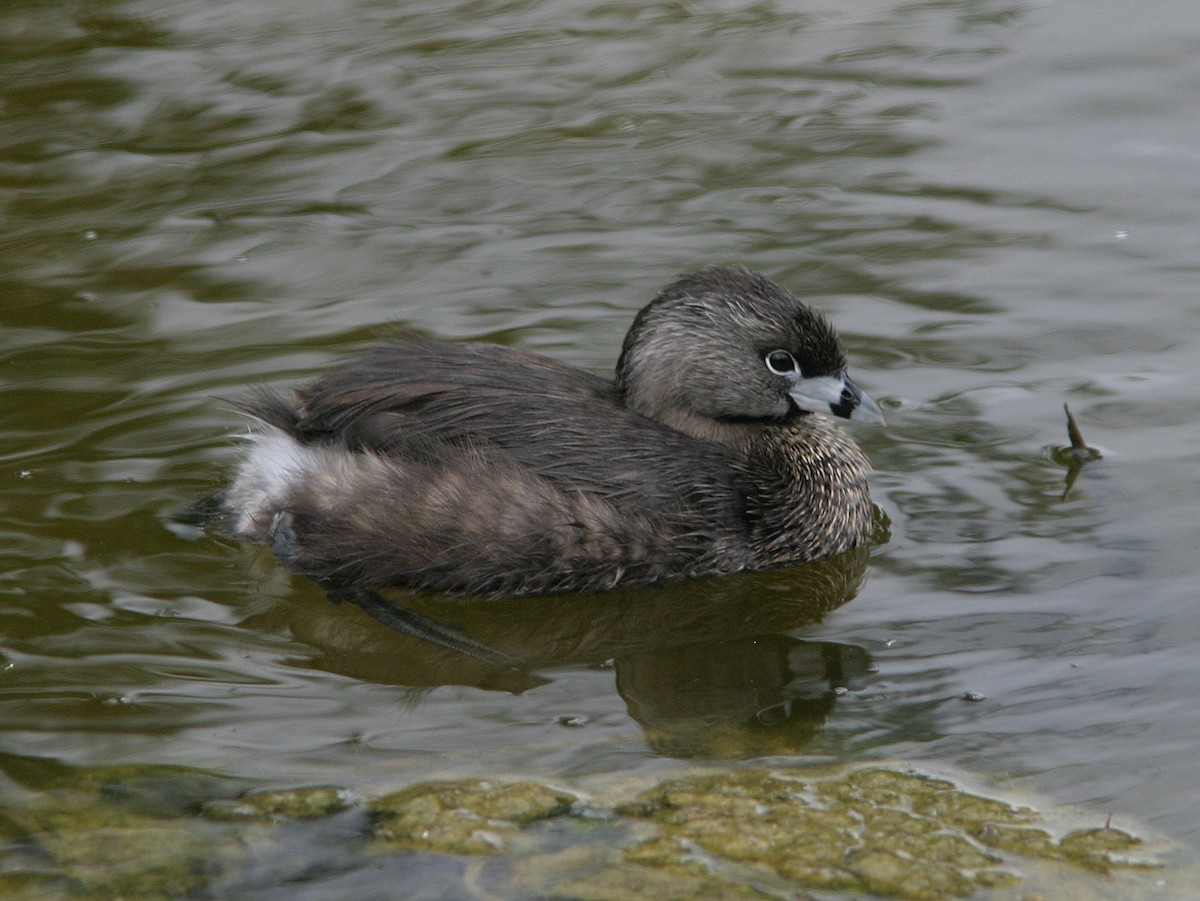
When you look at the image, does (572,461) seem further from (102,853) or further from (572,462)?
(102,853)

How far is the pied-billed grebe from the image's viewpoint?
554 cm

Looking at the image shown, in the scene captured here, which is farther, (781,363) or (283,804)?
(781,363)

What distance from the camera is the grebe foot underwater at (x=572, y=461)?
18.2 feet

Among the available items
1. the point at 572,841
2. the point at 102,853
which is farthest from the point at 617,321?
the point at 102,853

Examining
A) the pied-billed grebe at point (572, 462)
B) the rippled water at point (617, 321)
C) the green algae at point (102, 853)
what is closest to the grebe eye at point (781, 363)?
the pied-billed grebe at point (572, 462)

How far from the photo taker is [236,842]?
4234mm

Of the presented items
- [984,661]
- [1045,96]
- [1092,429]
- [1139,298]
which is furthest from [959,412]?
[1045,96]

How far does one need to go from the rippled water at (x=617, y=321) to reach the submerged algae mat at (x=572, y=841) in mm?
176

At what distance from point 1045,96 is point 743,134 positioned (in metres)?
1.62

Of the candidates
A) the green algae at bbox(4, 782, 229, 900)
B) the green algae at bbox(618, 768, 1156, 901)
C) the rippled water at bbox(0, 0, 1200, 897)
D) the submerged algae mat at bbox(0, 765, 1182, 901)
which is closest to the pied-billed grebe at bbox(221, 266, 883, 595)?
the rippled water at bbox(0, 0, 1200, 897)

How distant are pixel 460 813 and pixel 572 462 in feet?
5.03

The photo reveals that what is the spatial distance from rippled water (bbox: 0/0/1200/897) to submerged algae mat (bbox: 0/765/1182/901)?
176mm

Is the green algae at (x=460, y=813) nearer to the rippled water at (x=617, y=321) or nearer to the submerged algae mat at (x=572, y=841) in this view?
the submerged algae mat at (x=572, y=841)

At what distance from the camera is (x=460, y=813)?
4340 mm
